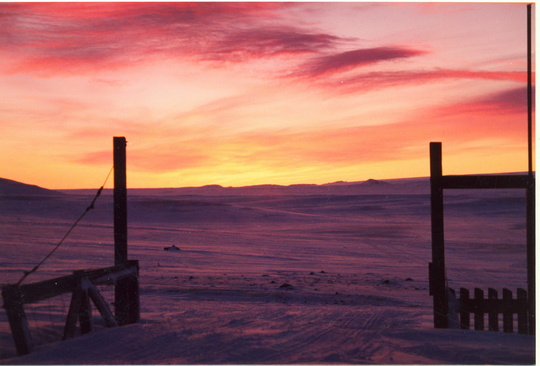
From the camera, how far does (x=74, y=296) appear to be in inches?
296

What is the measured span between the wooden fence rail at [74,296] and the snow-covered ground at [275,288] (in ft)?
0.98

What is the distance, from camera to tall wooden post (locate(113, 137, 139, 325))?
8.77 meters

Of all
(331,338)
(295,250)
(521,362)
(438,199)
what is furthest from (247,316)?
(295,250)

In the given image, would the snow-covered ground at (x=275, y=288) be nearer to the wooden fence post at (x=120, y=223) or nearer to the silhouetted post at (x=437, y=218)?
the wooden fence post at (x=120, y=223)

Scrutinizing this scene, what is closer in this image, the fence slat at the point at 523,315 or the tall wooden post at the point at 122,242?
the fence slat at the point at 523,315

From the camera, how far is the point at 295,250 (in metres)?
21.4

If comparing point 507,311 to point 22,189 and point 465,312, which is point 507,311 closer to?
point 465,312

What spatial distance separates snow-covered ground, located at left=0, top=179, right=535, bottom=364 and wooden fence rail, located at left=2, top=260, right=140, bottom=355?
299mm

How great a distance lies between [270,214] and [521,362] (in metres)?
35.4

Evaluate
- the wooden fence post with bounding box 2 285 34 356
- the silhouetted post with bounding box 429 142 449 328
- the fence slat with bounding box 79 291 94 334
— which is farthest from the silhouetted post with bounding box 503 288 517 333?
the wooden fence post with bounding box 2 285 34 356

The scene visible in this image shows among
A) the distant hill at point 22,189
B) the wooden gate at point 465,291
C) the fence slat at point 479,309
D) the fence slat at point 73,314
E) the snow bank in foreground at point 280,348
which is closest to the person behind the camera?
the snow bank in foreground at point 280,348

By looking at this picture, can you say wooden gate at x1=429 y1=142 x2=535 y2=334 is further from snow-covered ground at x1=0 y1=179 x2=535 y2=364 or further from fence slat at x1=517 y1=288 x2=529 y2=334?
snow-covered ground at x1=0 y1=179 x2=535 y2=364

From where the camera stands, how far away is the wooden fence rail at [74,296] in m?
6.68

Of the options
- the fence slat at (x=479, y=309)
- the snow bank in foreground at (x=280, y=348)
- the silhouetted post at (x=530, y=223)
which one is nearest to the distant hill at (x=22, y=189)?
the snow bank in foreground at (x=280, y=348)
